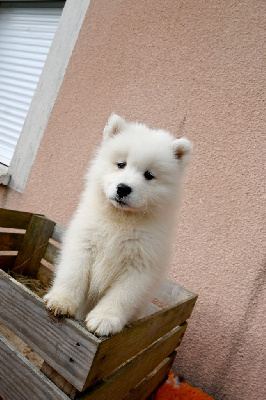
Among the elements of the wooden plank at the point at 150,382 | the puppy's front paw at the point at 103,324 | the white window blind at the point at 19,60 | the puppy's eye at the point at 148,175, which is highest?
the white window blind at the point at 19,60

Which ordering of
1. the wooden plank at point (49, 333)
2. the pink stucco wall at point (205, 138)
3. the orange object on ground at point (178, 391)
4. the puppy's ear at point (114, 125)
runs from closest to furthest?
the wooden plank at point (49, 333) → the puppy's ear at point (114, 125) → the orange object on ground at point (178, 391) → the pink stucco wall at point (205, 138)

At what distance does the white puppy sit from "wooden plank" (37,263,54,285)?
99cm

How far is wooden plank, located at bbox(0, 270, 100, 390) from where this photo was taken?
925 millimetres

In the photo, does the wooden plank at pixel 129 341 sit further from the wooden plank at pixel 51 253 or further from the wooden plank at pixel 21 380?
the wooden plank at pixel 51 253

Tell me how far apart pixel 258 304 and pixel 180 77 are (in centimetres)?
185

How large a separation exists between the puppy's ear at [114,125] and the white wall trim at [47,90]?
203 cm

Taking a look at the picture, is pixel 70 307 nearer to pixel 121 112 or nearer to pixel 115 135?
pixel 115 135

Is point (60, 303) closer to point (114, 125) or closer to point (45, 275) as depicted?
point (114, 125)

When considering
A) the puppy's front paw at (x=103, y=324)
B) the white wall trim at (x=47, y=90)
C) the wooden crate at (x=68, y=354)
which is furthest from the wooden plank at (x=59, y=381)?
the white wall trim at (x=47, y=90)

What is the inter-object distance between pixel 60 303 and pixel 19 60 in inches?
155

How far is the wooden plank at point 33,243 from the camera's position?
2.38 metres

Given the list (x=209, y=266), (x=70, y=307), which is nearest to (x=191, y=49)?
(x=209, y=266)

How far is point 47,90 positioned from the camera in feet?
11.5

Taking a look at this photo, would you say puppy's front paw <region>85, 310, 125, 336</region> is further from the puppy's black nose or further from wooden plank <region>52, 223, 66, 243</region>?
wooden plank <region>52, 223, 66, 243</region>
